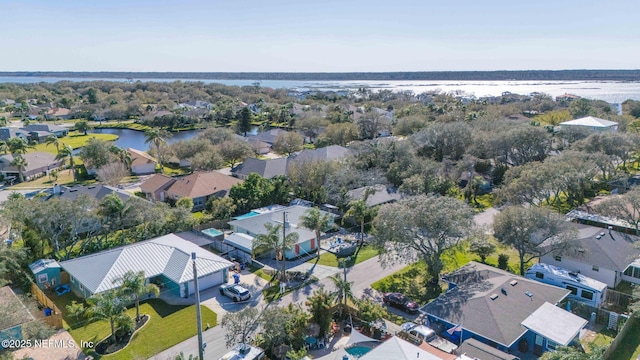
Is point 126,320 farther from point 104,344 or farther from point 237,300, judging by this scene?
point 237,300

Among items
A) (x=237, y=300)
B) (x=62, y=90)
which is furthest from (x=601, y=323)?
(x=62, y=90)

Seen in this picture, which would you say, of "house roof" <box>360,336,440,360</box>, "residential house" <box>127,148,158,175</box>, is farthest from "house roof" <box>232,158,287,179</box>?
"house roof" <box>360,336,440,360</box>

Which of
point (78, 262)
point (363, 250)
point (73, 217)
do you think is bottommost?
point (363, 250)

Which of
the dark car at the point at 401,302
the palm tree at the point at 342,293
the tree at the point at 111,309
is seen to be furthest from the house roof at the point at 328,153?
the tree at the point at 111,309

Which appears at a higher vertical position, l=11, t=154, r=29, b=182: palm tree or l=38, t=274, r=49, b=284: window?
l=11, t=154, r=29, b=182: palm tree

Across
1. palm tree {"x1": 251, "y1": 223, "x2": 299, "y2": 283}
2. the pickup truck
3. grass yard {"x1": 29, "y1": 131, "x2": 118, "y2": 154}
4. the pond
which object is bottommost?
the pond

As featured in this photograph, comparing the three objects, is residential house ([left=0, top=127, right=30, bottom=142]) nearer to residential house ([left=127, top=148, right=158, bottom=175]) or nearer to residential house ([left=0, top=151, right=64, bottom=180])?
residential house ([left=0, top=151, right=64, bottom=180])

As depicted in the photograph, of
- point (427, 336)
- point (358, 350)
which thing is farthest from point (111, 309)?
point (427, 336)
